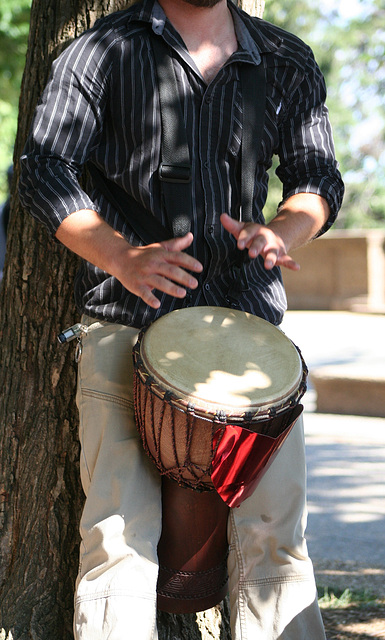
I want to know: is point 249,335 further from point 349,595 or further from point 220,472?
point 349,595

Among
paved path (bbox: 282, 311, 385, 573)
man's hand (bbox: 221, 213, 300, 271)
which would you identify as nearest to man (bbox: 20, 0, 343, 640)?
man's hand (bbox: 221, 213, 300, 271)

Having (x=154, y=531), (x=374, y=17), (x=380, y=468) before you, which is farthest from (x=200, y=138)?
(x=374, y=17)

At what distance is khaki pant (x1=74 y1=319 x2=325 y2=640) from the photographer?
1.99m

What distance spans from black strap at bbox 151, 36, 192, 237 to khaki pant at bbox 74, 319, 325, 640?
335 mm

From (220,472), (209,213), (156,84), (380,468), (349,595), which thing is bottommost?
(380,468)

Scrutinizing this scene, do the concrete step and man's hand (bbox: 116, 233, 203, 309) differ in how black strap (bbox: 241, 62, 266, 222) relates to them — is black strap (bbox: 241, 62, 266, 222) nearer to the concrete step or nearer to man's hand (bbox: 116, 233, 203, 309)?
man's hand (bbox: 116, 233, 203, 309)

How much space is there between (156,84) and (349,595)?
2.30 metres

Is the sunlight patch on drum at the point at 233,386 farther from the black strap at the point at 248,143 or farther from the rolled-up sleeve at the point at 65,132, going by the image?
the rolled-up sleeve at the point at 65,132

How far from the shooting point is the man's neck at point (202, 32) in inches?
89.0

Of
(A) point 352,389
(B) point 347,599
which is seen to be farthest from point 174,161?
(A) point 352,389

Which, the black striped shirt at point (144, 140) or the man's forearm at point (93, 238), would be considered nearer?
the man's forearm at point (93, 238)

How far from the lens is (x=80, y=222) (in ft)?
6.66

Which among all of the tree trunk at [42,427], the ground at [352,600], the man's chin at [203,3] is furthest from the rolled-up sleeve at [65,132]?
the ground at [352,600]

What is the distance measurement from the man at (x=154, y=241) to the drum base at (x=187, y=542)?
0.20ft
